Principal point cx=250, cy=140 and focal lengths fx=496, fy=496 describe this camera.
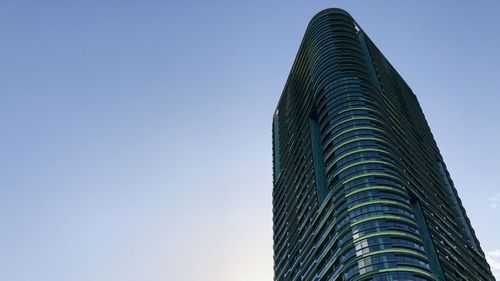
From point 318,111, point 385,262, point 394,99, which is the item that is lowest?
point 385,262

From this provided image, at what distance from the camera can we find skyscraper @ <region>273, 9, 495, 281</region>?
108250 mm

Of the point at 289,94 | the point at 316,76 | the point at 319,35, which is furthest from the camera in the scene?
the point at 289,94

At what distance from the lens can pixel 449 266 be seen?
12044 centimetres

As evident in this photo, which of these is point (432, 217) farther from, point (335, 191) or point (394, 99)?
point (394, 99)

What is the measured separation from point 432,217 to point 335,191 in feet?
103

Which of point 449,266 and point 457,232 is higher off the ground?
point 457,232

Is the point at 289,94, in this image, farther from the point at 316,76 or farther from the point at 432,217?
the point at 432,217

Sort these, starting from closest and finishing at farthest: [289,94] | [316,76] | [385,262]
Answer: [385,262]
[316,76]
[289,94]

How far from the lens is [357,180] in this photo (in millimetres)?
118125

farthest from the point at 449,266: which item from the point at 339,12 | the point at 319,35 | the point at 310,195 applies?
Result: the point at 339,12

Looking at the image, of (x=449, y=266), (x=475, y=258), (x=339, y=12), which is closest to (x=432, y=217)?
→ (x=449, y=266)

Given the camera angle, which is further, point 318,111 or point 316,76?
point 316,76

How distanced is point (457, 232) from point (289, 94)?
80.8 metres

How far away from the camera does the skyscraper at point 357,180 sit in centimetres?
10825
